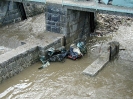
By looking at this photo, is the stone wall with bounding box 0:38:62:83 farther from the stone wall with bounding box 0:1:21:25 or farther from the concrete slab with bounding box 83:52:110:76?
the stone wall with bounding box 0:1:21:25

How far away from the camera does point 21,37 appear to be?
40.1 feet

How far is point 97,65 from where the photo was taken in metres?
9.70

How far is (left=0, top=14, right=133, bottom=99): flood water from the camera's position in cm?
805

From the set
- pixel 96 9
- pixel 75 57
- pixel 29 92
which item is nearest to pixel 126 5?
pixel 96 9

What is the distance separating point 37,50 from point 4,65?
6.26ft

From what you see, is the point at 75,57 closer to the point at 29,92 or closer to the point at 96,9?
the point at 96,9

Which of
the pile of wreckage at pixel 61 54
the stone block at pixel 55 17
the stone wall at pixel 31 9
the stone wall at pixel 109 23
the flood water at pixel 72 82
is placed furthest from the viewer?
the stone wall at pixel 31 9

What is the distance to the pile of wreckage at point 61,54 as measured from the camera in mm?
10219

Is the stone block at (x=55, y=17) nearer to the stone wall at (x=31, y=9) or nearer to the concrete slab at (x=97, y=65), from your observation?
the concrete slab at (x=97, y=65)

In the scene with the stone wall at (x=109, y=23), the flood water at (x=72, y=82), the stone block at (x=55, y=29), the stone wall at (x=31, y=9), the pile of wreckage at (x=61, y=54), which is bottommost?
the flood water at (x=72, y=82)

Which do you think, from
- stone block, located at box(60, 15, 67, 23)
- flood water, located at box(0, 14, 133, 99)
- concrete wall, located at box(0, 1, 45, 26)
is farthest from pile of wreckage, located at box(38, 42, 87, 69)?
concrete wall, located at box(0, 1, 45, 26)

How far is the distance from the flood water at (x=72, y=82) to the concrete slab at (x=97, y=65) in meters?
0.17

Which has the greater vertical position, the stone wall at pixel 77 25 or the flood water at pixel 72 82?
the stone wall at pixel 77 25

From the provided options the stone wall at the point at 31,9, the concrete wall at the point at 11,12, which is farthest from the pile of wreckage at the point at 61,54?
the stone wall at the point at 31,9
